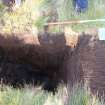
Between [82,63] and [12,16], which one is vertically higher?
[12,16]

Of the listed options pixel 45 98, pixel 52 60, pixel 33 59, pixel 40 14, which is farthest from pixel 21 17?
pixel 45 98

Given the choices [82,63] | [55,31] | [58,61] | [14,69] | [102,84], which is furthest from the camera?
[14,69]

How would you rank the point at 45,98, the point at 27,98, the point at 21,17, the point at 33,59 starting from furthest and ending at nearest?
the point at 33,59
the point at 21,17
the point at 45,98
the point at 27,98

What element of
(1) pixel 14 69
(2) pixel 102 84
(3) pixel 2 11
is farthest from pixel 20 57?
(2) pixel 102 84

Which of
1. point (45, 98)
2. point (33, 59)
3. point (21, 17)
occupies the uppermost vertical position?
point (21, 17)

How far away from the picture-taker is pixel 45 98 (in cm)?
541

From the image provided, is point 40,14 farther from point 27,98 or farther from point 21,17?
point 27,98

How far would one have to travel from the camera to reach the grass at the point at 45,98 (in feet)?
16.9

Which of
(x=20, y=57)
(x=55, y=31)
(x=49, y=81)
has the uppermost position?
(x=55, y=31)

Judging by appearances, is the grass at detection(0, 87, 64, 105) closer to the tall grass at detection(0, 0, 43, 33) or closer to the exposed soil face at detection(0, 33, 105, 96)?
the exposed soil face at detection(0, 33, 105, 96)

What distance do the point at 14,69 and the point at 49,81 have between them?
65 centimetres

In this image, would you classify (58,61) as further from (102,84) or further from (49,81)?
(102,84)

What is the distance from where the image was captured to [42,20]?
718 cm

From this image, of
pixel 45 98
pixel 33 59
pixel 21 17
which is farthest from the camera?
pixel 33 59
